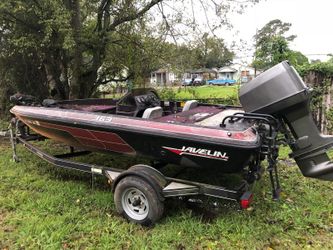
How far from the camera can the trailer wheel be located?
128 inches

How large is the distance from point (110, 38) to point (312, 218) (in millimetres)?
5681

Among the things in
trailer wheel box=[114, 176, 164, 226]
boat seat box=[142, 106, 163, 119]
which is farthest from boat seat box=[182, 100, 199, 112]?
trailer wheel box=[114, 176, 164, 226]

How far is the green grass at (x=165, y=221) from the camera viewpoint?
307 centimetres

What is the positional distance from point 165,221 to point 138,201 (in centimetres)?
37

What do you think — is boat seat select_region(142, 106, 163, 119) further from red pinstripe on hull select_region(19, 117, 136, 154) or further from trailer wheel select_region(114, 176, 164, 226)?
trailer wheel select_region(114, 176, 164, 226)

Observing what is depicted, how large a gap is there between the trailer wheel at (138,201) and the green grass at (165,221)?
0.36ft

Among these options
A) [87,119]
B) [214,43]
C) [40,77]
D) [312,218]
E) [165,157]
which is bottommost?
[312,218]

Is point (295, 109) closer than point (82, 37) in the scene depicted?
Yes

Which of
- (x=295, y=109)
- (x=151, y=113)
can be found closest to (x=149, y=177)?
(x=151, y=113)

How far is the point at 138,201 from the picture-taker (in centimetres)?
344

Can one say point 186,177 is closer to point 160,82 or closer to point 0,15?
point 0,15

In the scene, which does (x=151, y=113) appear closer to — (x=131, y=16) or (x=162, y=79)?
(x=131, y=16)

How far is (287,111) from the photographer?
124 inches

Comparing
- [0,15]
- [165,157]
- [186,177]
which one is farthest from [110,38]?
[165,157]
